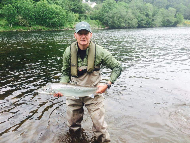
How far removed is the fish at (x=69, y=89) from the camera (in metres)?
3.94

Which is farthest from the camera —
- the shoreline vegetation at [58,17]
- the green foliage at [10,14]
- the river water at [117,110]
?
the shoreline vegetation at [58,17]

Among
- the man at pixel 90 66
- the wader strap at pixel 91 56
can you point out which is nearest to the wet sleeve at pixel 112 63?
the man at pixel 90 66

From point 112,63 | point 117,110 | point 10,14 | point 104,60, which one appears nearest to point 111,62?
point 112,63

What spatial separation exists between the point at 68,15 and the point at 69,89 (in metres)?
71.1

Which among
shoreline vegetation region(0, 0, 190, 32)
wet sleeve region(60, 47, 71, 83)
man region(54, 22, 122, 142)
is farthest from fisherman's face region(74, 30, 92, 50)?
shoreline vegetation region(0, 0, 190, 32)

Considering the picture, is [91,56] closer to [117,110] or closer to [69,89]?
[69,89]

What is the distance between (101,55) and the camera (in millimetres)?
4195

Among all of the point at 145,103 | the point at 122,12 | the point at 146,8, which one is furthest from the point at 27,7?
the point at 146,8

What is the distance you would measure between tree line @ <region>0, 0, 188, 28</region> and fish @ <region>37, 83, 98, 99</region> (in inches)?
2204

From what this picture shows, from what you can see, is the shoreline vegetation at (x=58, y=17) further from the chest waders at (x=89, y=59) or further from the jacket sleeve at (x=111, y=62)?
the jacket sleeve at (x=111, y=62)

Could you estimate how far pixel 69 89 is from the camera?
3.95 m

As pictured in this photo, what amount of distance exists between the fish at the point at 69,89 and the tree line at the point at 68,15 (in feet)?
184

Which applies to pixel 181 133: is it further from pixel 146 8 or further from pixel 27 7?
pixel 146 8

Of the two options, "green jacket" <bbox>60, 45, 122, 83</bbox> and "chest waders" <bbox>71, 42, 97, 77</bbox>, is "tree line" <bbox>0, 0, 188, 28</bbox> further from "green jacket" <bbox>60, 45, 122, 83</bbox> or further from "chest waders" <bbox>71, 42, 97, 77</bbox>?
"chest waders" <bbox>71, 42, 97, 77</bbox>
